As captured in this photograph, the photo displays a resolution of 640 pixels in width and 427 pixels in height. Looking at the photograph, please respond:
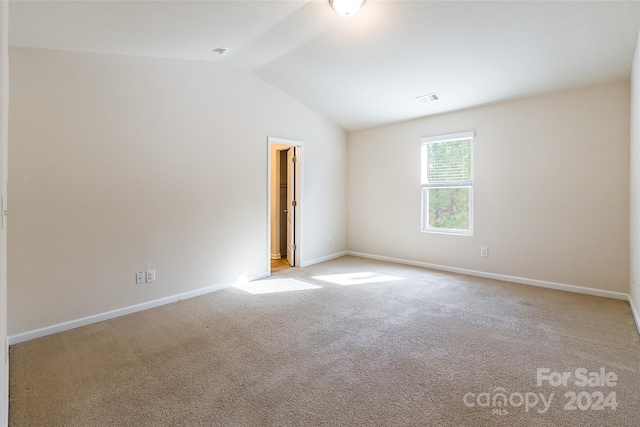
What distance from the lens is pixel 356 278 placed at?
4414 millimetres

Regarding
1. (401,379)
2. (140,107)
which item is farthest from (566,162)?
(140,107)

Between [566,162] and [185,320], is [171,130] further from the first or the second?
[566,162]

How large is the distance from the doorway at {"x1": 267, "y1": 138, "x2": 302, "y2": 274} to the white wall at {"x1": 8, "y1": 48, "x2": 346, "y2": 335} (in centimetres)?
53

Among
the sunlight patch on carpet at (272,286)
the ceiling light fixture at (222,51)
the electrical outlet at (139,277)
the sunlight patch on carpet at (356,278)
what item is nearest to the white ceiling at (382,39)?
the ceiling light fixture at (222,51)

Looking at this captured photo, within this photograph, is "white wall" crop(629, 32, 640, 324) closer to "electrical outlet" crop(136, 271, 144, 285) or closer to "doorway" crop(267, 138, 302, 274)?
"doorway" crop(267, 138, 302, 274)

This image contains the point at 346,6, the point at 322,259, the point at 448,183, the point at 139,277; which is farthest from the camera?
the point at 322,259

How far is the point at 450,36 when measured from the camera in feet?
9.72

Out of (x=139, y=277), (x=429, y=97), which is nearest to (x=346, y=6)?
(x=429, y=97)

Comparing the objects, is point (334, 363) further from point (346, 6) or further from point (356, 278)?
point (346, 6)

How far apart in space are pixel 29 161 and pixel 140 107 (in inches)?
42.7

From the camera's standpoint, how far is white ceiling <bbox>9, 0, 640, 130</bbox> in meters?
2.38

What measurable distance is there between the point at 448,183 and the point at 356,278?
6.90 feet

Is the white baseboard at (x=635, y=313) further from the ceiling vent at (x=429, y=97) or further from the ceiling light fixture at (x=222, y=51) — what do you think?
the ceiling light fixture at (x=222, y=51)

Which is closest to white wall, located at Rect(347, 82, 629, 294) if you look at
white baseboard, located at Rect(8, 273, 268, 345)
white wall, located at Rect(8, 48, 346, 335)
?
white wall, located at Rect(8, 48, 346, 335)
